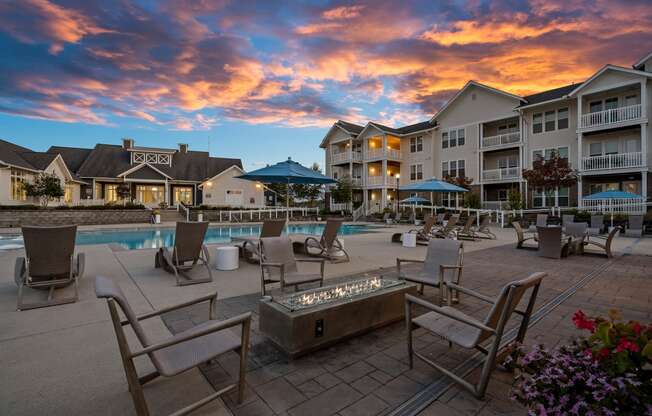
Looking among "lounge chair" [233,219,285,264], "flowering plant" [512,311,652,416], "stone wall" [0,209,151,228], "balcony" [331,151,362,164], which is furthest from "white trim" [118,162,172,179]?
"flowering plant" [512,311,652,416]

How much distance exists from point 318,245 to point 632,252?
10.2m

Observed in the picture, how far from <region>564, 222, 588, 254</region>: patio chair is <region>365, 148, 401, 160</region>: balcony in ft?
64.1

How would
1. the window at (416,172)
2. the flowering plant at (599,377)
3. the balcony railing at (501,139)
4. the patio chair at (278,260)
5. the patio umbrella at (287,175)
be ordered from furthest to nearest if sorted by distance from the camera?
1. the window at (416,172)
2. the balcony railing at (501,139)
3. the patio umbrella at (287,175)
4. the patio chair at (278,260)
5. the flowering plant at (599,377)

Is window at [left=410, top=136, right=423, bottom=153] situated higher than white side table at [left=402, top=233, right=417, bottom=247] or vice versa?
window at [left=410, top=136, right=423, bottom=153]

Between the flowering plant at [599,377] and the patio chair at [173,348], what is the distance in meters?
1.83

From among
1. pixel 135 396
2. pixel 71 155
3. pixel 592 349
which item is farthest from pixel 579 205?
pixel 71 155

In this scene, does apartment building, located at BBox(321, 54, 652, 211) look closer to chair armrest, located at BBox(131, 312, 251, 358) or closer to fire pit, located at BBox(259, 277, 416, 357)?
fire pit, located at BBox(259, 277, 416, 357)

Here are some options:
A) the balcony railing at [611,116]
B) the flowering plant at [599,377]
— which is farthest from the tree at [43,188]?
the balcony railing at [611,116]

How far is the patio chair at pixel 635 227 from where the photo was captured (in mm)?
14008

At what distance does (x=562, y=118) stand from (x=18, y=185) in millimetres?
40642

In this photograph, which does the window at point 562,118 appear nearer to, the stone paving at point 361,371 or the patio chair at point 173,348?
the stone paving at point 361,371

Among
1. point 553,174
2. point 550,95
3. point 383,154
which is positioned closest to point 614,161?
point 553,174

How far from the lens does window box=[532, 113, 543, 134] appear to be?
2256 centimetres

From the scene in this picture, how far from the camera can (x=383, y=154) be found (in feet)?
95.3
